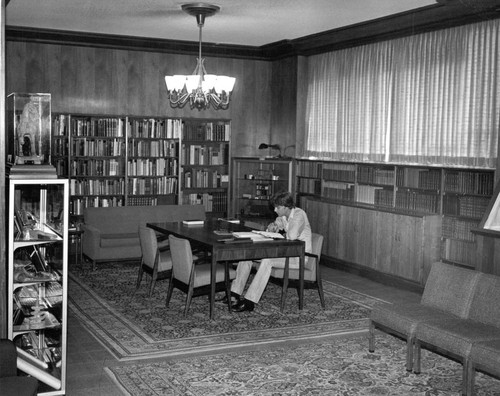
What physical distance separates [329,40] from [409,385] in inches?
272

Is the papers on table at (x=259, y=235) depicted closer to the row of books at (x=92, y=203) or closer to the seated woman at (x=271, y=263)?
the seated woman at (x=271, y=263)

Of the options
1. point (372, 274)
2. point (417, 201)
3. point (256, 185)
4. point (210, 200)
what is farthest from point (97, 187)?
point (417, 201)

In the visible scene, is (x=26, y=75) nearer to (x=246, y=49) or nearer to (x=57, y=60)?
(x=57, y=60)

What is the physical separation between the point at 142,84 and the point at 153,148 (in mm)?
1109

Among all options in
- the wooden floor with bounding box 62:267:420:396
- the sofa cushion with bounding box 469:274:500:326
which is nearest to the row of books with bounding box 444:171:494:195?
the sofa cushion with bounding box 469:274:500:326

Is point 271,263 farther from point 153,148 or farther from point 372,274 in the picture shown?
point 153,148

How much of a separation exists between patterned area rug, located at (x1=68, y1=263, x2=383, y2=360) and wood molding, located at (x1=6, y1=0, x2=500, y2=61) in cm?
367

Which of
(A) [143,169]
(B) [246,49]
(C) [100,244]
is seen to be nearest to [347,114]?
(B) [246,49]

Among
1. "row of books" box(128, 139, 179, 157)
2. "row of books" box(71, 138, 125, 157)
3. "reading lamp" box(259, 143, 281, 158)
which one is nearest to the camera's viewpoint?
"row of books" box(71, 138, 125, 157)

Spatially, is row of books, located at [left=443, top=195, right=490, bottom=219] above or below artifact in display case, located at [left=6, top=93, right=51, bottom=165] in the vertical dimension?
below

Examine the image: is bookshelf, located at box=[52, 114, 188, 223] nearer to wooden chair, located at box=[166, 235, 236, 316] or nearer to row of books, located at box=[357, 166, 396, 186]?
row of books, located at box=[357, 166, 396, 186]

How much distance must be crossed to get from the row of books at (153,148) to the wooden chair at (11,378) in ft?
26.7

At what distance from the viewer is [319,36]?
11508 millimetres

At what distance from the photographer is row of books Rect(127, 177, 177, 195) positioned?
12.4 meters
